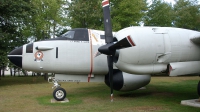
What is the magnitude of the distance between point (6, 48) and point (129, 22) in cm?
1375

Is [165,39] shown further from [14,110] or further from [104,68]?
[14,110]

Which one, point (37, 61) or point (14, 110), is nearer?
point (14, 110)

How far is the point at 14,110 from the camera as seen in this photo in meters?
8.48

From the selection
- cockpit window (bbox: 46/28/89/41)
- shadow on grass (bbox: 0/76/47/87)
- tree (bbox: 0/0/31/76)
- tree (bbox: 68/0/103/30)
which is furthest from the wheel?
tree (bbox: 68/0/103/30)

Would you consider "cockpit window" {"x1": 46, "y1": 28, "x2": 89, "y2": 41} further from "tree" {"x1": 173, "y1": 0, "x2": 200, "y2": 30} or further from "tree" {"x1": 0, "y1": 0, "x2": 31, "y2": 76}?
"tree" {"x1": 173, "y1": 0, "x2": 200, "y2": 30}

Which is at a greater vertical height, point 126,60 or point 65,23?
point 65,23

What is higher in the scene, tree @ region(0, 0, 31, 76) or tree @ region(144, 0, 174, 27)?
tree @ region(144, 0, 174, 27)

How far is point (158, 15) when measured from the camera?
115ft

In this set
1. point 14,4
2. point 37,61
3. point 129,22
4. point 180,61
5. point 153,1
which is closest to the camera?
point 180,61

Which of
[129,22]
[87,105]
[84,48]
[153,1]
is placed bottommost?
[87,105]

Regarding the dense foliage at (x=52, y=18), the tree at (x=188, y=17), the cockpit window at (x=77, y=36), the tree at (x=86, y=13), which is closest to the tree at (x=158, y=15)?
the dense foliage at (x=52, y=18)

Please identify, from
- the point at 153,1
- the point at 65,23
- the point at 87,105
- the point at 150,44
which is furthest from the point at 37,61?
the point at 153,1

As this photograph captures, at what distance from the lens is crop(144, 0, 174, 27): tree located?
114 ft

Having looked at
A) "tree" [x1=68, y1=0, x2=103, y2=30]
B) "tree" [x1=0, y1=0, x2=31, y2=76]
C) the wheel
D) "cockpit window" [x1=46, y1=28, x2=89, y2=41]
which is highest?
"tree" [x1=68, y1=0, x2=103, y2=30]
